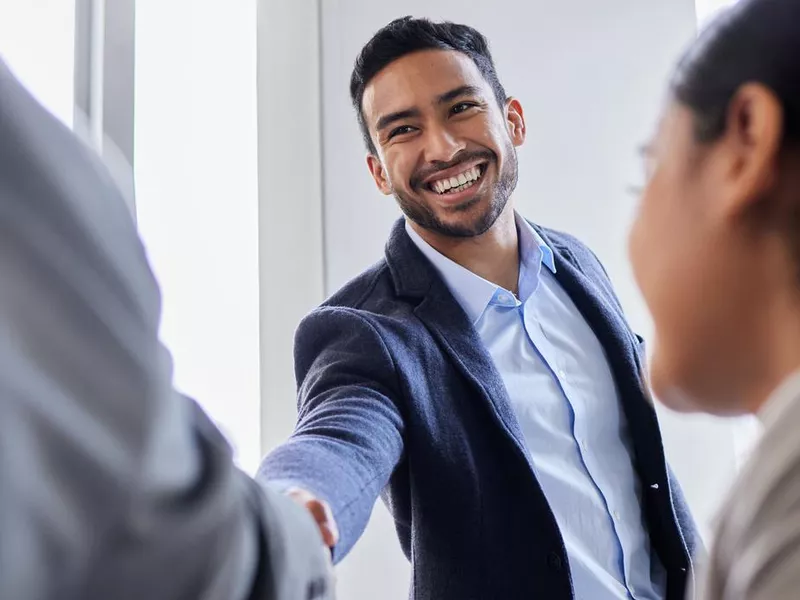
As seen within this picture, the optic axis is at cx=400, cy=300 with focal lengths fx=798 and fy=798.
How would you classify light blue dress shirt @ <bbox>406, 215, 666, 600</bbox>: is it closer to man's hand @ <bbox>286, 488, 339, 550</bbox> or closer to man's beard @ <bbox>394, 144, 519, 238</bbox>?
man's beard @ <bbox>394, 144, 519, 238</bbox>

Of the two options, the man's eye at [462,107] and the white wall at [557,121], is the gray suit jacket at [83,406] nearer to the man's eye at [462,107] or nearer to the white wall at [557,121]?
the man's eye at [462,107]

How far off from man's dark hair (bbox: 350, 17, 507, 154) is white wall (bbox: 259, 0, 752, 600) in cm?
61

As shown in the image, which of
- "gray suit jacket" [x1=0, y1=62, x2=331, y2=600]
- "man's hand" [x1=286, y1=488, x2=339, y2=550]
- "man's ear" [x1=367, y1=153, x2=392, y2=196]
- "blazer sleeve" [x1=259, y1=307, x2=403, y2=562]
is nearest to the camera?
"gray suit jacket" [x1=0, y1=62, x2=331, y2=600]

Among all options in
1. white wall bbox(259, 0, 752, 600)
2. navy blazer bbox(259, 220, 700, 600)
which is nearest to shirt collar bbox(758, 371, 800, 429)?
navy blazer bbox(259, 220, 700, 600)

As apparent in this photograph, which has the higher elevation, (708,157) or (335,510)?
(708,157)

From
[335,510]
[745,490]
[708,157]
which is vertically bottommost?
[335,510]

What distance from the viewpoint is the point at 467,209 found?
4.50 feet

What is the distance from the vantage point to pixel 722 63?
555mm

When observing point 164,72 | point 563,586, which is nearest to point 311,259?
point 164,72

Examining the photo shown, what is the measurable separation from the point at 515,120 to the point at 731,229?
3.56 ft

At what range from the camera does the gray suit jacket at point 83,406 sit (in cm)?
24

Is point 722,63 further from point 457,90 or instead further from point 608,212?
point 608,212

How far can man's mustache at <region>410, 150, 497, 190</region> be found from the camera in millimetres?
1378

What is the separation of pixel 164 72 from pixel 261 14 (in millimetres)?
470
